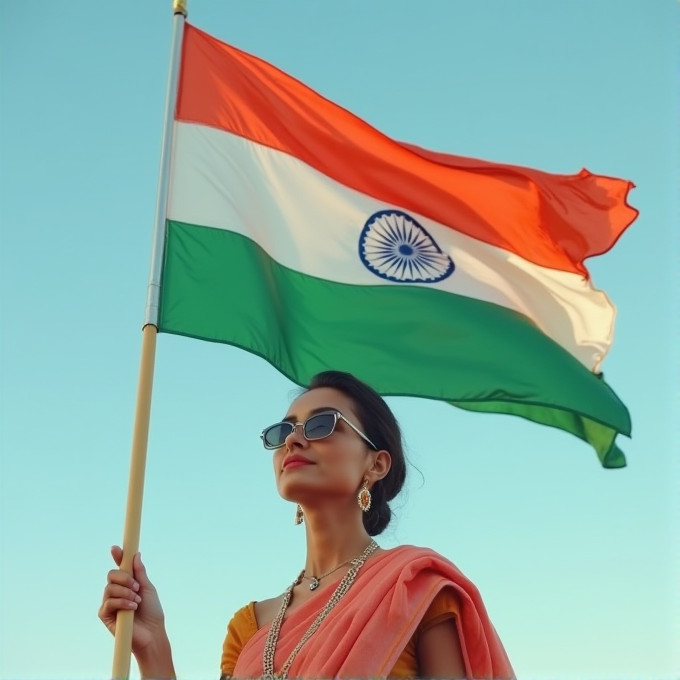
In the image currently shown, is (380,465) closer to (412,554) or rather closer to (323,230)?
(412,554)

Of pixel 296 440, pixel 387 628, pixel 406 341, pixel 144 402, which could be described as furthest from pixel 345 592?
pixel 406 341

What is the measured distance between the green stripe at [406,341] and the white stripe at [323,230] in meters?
0.12

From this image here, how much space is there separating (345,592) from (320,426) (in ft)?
3.12

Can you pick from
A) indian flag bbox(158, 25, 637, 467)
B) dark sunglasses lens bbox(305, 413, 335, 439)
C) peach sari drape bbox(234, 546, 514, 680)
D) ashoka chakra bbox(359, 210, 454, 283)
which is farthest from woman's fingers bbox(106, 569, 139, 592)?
ashoka chakra bbox(359, 210, 454, 283)

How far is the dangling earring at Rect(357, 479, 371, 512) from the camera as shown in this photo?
5.69 metres

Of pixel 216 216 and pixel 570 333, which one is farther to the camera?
pixel 570 333

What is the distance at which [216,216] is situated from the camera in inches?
262

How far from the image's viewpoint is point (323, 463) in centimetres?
564

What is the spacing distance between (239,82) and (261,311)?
1864 mm

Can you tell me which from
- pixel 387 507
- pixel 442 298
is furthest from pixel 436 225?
pixel 387 507

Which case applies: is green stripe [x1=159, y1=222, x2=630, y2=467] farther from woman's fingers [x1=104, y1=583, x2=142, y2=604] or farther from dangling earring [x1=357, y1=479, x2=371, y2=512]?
woman's fingers [x1=104, y1=583, x2=142, y2=604]

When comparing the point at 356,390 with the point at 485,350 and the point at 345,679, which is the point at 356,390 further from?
the point at 345,679

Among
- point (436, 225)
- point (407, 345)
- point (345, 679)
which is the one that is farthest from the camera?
point (436, 225)

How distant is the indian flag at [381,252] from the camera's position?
6.70 meters
